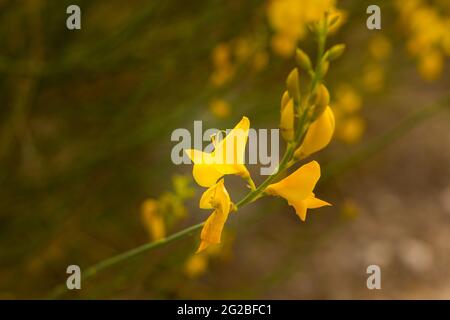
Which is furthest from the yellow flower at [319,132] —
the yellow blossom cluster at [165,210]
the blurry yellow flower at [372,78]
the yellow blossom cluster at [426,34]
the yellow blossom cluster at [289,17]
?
the blurry yellow flower at [372,78]

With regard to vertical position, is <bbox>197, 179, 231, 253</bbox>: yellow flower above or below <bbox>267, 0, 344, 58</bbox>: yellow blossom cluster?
below

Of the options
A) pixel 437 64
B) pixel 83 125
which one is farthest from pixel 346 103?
pixel 83 125

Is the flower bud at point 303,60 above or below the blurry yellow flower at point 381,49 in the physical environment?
below

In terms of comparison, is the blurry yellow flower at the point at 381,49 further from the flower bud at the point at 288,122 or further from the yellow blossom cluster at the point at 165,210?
the flower bud at the point at 288,122

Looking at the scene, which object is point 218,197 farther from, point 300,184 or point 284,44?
point 284,44

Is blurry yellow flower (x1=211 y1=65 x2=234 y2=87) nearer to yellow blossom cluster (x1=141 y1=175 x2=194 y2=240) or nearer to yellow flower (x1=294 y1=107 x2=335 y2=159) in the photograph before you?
yellow blossom cluster (x1=141 y1=175 x2=194 y2=240)

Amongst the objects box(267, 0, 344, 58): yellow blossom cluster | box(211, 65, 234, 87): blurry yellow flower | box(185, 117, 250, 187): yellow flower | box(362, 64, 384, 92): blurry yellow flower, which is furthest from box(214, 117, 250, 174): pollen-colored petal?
box(362, 64, 384, 92): blurry yellow flower
